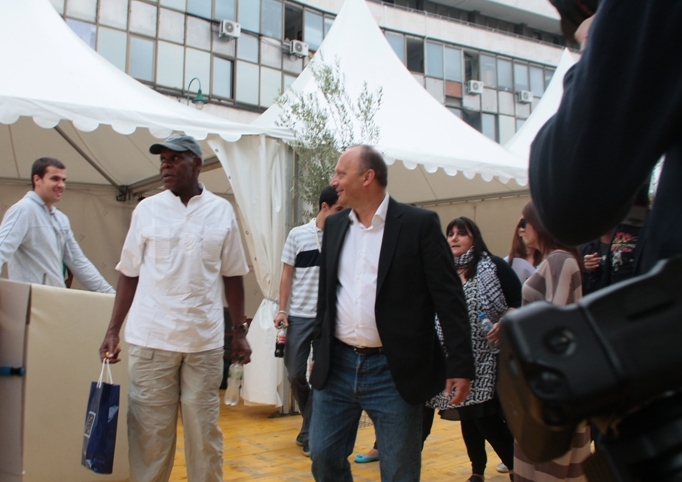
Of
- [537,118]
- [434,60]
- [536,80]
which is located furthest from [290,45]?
[536,80]

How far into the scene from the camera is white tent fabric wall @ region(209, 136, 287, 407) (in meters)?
6.39

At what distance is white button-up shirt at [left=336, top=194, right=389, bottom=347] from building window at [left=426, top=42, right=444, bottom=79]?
88.2ft

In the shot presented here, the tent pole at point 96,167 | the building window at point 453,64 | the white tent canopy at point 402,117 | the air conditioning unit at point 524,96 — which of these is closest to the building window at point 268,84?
the building window at point 453,64

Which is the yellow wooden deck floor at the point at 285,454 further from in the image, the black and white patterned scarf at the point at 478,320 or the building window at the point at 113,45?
the building window at the point at 113,45

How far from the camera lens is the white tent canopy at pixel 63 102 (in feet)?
18.2

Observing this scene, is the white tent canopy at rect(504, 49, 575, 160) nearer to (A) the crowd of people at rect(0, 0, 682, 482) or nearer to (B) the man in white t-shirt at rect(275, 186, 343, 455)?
(B) the man in white t-shirt at rect(275, 186, 343, 455)

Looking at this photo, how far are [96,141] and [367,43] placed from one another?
377 centimetres

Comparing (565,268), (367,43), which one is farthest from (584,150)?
(367,43)

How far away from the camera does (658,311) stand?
0.64m

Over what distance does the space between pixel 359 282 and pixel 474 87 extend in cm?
2793

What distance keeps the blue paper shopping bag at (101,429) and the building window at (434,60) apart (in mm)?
27039

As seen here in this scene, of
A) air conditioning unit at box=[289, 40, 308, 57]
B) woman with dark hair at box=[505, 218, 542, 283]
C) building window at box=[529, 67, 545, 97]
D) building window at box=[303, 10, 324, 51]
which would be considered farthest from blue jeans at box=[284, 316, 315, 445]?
building window at box=[529, 67, 545, 97]

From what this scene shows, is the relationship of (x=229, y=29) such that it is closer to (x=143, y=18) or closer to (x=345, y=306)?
(x=143, y=18)

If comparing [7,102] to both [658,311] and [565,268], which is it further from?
[658,311]
